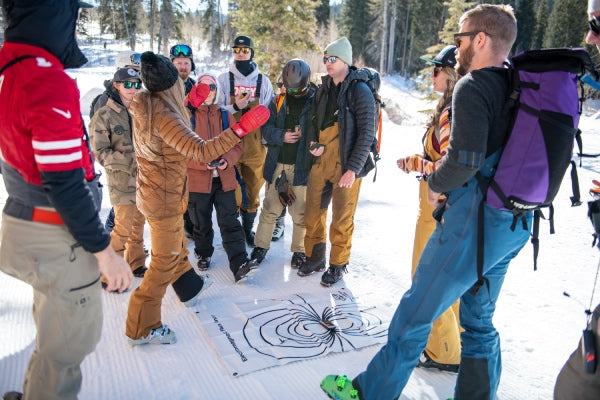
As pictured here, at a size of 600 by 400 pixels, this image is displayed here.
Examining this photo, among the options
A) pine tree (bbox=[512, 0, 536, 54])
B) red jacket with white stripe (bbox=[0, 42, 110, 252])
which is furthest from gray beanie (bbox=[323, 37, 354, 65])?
pine tree (bbox=[512, 0, 536, 54])

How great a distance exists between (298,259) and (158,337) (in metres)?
1.85

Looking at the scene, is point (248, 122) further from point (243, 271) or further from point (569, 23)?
point (569, 23)

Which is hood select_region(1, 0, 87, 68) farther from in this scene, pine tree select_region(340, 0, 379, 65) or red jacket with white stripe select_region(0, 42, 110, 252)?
pine tree select_region(340, 0, 379, 65)

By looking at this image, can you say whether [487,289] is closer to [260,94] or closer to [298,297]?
[298,297]

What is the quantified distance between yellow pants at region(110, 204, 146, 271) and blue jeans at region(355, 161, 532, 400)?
8.71ft

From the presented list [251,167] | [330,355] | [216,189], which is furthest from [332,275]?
[251,167]

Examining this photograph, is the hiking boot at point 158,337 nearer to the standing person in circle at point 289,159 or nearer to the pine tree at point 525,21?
the standing person in circle at point 289,159

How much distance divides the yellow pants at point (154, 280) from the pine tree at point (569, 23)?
→ 3596 cm

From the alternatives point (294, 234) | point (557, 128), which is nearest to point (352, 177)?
point (294, 234)

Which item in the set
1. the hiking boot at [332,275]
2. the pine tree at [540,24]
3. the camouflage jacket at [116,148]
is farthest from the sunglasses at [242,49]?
the pine tree at [540,24]

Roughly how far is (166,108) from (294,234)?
7.34 feet

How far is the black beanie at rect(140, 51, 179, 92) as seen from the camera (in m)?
2.71

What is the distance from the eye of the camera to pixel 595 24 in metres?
1.77

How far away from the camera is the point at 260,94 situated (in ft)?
16.8
